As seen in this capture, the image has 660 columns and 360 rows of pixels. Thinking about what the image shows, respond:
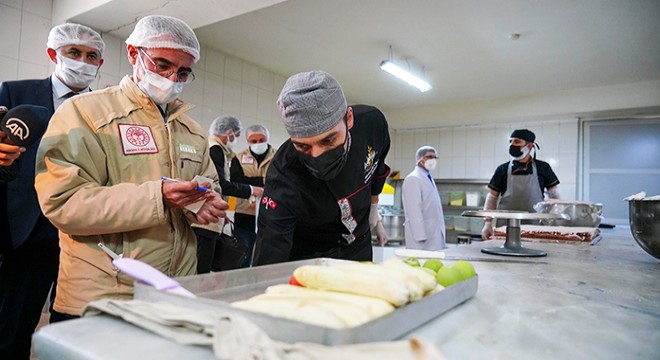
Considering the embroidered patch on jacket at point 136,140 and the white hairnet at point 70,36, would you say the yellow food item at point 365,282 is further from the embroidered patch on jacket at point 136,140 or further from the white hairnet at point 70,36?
the white hairnet at point 70,36

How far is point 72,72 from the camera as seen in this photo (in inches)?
71.1

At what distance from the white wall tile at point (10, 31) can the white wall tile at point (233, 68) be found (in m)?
2.06

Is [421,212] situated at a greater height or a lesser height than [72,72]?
lesser

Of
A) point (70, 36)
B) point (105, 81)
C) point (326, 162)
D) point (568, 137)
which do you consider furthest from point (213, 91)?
point (568, 137)

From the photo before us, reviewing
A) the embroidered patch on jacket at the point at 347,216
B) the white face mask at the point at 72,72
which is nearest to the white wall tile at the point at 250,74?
the white face mask at the point at 72,72

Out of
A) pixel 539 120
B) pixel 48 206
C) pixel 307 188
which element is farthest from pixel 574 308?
pixel 539 120

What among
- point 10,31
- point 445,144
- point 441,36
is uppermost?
point 441,36

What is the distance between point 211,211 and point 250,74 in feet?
13.5

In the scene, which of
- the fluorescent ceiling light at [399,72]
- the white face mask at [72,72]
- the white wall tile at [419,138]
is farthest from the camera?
the white wall tile at [419,138]

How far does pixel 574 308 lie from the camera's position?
0.78 meters

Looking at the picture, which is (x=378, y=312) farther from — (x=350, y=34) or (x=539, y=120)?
(x=539, y=120)

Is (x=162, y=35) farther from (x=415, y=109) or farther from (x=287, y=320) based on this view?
(x=415, y=109)

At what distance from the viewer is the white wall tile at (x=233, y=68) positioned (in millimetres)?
4758

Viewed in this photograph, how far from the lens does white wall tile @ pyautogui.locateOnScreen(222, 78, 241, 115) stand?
4.73 m
